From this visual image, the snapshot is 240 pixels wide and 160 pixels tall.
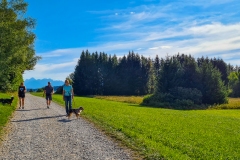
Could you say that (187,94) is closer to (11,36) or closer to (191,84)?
(191,84)

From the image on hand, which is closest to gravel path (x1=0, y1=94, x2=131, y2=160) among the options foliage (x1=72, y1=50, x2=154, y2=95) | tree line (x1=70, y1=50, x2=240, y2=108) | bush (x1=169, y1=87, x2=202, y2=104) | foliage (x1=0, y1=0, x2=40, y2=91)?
foliage (x1=0, y1=0, x2=40, y2=91)

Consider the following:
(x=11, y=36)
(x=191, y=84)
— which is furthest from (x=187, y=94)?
(x=11, y=36)

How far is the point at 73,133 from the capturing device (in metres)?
11.8

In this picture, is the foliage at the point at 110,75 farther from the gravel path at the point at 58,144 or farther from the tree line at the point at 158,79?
the gravel path at the point at 58,144

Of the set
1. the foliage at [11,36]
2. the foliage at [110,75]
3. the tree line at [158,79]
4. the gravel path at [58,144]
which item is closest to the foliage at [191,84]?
the tree line at [158,79]

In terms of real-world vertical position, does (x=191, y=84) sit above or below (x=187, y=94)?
above

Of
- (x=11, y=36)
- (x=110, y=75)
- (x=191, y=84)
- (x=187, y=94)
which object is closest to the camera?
(x=11, y=36)

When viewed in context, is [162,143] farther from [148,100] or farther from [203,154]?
[148,100]

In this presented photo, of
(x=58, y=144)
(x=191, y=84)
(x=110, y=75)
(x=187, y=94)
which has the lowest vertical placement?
(x=58, y=144)

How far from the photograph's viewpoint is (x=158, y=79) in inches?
2319

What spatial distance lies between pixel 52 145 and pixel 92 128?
13.3ft

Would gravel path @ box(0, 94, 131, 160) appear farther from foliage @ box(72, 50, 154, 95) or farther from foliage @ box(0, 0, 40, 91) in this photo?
foliage @ box(72, 50, 154, 95)

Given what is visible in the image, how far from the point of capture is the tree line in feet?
177

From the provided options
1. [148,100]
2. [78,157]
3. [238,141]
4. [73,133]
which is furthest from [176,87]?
[78,157]
